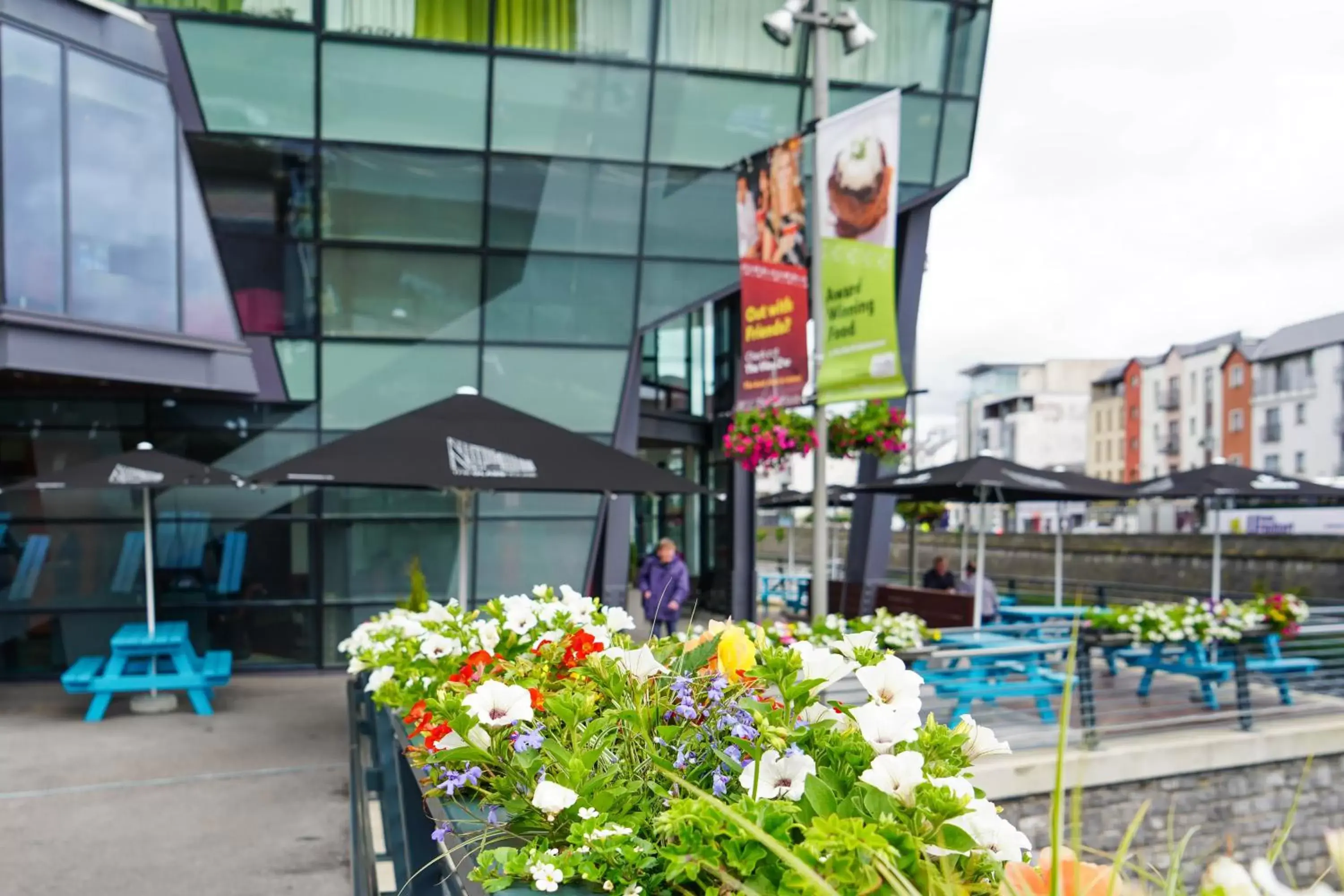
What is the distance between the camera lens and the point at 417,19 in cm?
1330

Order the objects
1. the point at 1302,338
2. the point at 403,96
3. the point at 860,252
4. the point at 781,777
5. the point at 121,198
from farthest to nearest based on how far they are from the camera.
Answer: the point at 1302,338
the point at 403,96
the point at 121,198
the point at 860,252
the point at 781,777

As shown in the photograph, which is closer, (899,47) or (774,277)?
(774,277)

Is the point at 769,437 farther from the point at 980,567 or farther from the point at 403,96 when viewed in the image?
the point at 403,96

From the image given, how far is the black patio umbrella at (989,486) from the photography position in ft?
41.1

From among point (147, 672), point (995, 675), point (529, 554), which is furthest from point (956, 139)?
point (147, 672)

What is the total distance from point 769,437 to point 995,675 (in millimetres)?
2908

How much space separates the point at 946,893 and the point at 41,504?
13465 millimetres

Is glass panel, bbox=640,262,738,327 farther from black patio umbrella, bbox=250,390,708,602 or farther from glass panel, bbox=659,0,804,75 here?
black patio umbrella, bbox=250,390,708,602

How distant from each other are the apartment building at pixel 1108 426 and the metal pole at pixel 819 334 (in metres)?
88.6

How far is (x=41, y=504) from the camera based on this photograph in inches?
491

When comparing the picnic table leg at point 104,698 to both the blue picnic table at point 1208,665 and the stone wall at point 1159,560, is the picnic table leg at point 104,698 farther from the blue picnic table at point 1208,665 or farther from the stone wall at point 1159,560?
the stone wall at point 1159,560

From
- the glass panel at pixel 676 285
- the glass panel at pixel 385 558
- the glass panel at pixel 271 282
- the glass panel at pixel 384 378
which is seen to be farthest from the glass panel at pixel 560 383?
the glass panel at pixel 271 282

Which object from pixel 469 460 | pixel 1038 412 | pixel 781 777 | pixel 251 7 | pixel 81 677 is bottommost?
pixel 81 677

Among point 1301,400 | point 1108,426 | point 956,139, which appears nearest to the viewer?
point 956,139
